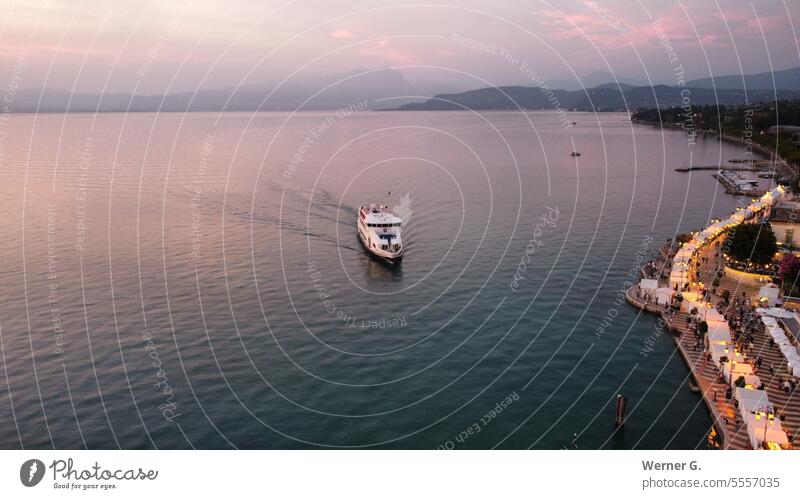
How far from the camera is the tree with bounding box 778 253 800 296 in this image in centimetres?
4271

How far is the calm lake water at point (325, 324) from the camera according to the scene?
29.0 m

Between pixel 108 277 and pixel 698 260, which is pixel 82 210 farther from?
pixel 698 260

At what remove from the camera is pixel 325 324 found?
1599 inches

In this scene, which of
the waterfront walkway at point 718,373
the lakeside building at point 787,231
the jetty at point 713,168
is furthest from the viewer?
the jetty at point 713,168

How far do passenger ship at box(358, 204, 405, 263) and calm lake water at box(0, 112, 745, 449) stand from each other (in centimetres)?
173

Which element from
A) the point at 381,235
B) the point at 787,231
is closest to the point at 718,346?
the point at 787,231

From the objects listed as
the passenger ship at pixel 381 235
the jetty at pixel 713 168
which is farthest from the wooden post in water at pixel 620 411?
the jetty at pixel 713 168

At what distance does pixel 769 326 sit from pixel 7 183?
10676cm

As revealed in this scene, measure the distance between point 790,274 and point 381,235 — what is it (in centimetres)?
3307

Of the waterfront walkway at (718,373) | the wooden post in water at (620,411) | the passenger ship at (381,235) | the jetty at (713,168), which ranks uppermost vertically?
the jetty at (713,168)

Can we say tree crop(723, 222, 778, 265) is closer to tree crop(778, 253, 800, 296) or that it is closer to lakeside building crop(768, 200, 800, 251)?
tree crop(778, 253, 800, 296)

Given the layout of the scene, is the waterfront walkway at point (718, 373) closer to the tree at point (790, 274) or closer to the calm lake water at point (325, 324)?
the calm lake water at point (325, 324)
